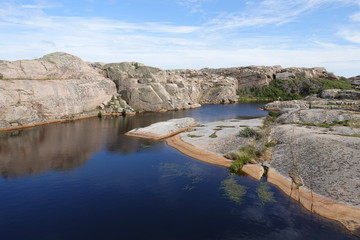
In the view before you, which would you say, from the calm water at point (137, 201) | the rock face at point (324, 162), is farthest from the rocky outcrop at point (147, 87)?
the rock face at point (324, 162)

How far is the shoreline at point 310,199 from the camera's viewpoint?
26.8 m

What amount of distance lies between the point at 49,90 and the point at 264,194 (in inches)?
3020

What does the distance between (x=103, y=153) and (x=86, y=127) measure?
1177 inches

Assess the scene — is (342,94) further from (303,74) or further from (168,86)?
(168,86)

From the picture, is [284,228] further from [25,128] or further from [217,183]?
[25,128]

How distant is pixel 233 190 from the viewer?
34562 millimetres

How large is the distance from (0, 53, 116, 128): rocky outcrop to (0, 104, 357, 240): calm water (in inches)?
1042

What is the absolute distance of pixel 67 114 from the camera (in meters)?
89.8

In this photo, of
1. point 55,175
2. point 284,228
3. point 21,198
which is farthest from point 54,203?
point 284,228

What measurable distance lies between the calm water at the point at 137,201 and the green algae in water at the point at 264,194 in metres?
0.12

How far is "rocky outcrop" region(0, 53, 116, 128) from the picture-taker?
74312 millimetres

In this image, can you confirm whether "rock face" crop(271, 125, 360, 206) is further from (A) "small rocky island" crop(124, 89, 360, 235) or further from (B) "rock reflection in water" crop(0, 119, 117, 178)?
(B) "rock reflection in water" crop(0, 119, 117, 178)

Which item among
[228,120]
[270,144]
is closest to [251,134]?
[270,144]

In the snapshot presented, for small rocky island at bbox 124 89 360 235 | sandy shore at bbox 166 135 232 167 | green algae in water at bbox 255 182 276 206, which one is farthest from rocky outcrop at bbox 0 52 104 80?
green algae in water at bbox 255 182 276 206
